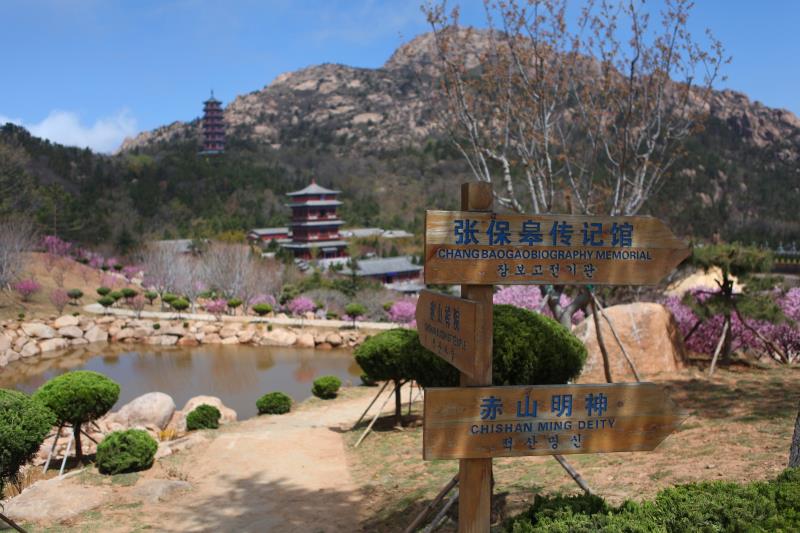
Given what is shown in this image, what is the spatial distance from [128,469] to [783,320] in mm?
9687

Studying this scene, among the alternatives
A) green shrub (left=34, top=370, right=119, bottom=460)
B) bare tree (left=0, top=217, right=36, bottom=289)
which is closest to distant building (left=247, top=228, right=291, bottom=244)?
bare tree (left=0, top=217, right=36, bottom=289)

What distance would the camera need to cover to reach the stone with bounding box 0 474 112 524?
6.09 metres

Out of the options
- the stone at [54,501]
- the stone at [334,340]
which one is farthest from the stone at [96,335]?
the stone at [54,501]

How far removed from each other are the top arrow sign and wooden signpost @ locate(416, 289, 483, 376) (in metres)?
0.16

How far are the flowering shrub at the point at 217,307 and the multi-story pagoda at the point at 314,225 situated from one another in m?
19.1

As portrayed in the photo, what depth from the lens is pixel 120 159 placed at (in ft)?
232

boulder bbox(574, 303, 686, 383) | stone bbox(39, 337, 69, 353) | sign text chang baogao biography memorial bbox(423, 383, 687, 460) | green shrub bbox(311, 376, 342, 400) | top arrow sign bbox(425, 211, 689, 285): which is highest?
top arrow sign bbox(425, 211, 689, 285)

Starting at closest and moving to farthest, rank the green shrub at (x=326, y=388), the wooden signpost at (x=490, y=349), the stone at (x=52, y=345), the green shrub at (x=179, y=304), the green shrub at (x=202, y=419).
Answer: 1. the wooden signpost at (x=490, y=349)
2. the green shrub at (x=202, y=419)
3. the green shrub at (x=326, y=388)
4. the stone at (x=52, y=345)
5. the green shrub at (x=179, y=304)

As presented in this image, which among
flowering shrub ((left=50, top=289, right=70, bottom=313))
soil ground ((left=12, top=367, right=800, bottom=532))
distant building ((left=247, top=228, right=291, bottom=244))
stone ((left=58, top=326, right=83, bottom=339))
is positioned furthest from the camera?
distant building ((left=247, top=228, right=291, bottom=244))

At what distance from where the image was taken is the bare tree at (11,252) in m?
28.8

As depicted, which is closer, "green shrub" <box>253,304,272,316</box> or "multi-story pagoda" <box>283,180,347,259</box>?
"green shrub" <box>253,304,272,316</box>

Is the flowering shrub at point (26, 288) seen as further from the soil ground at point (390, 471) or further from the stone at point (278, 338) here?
the soil ground at point (390, 471)

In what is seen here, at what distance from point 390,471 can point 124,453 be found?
134 inches

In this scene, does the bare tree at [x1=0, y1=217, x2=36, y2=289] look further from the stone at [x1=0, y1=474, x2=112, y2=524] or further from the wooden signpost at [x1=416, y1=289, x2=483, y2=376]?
the wooden signpost at [x1=416, y1=289, x2=483, y2=376]
